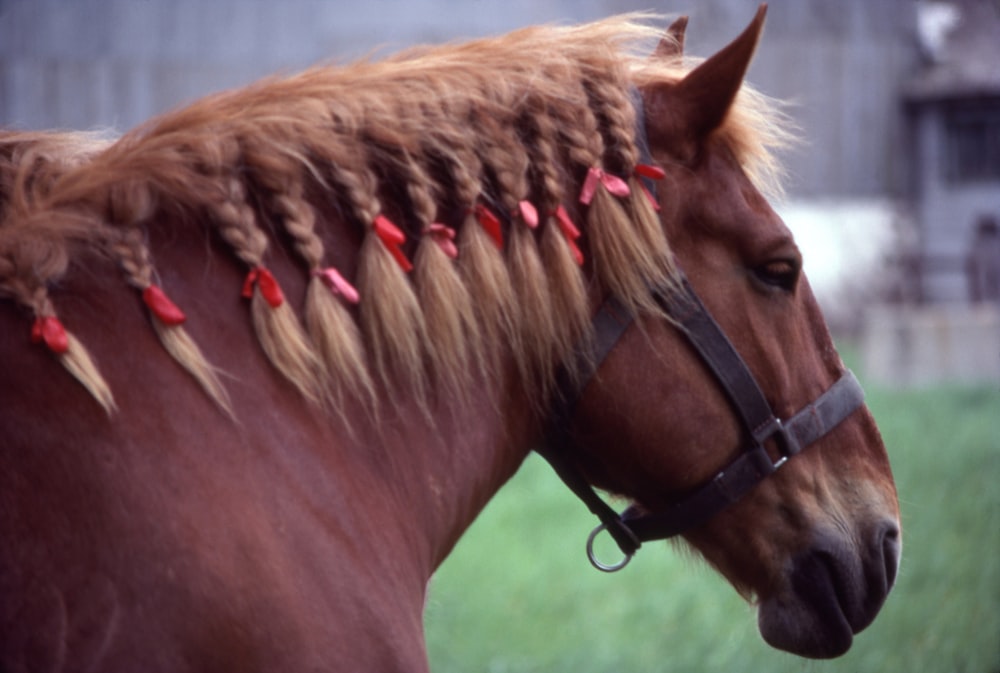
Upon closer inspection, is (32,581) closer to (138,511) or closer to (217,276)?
(138,511)

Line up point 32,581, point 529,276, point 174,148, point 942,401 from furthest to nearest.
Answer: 1. point 942,401
2. point 529,276
3. point 174,148
4. point 32,581

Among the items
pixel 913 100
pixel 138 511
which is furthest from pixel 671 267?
pixel 913 100

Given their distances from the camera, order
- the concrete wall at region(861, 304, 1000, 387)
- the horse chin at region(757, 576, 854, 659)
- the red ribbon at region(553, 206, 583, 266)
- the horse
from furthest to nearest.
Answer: the concrete wall at region(861, 304, 1000, 387) → the horse chin at region(757, 576, 854, 659) → the red ribbon at region(553, 206, 583, 266) → the horse

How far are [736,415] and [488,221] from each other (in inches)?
25.4

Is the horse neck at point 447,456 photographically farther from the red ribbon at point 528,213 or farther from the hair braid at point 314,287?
the red ribbon at point 528,213

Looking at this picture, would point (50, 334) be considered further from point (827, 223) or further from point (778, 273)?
point (827, 223)

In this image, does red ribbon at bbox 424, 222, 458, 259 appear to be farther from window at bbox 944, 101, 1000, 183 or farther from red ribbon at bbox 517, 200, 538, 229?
window at bbox 944, 101, 1000, 183

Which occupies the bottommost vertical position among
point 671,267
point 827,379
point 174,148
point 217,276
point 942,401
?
point 942,401

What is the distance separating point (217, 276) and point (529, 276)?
0.56 metres

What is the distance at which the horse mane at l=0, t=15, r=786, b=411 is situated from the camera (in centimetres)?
166

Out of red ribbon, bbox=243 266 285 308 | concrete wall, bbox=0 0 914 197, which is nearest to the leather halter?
red ribbon, bbox=243 266 285 308

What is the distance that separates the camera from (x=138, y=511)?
145cm

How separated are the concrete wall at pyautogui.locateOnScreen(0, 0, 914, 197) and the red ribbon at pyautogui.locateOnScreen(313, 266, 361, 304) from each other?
8493 mm

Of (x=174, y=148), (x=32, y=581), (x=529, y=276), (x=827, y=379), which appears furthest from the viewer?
(x=827, y=379)
